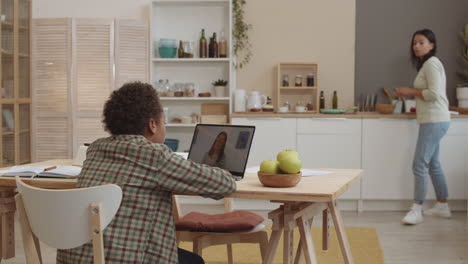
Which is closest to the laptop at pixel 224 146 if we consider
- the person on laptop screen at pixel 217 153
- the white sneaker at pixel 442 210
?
the person on laptop screen at pixel 217 153

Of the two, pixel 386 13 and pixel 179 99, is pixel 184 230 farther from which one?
pixel 386 13

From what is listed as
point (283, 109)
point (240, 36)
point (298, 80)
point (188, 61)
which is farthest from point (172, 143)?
point (298, 80)

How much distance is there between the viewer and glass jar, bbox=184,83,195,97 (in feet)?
19.2

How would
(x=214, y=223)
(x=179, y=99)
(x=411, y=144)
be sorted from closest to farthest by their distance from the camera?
1. (x=214, y=223)
2. (x=411, y=144)
3. (x=179, y=99)

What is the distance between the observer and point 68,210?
1933 mm

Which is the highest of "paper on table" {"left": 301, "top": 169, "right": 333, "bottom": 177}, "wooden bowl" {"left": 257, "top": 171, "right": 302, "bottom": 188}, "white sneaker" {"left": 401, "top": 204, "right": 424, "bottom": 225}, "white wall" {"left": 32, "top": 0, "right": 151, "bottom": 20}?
"white wall" {"left": 32, "top": 0, "right": 151, "bottom": 20}

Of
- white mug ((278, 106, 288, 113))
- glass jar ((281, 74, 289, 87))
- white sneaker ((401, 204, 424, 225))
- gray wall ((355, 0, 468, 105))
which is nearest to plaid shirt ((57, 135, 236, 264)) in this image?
white sneaker ((401, 204, 424, 225))

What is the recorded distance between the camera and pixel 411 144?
5.47 m

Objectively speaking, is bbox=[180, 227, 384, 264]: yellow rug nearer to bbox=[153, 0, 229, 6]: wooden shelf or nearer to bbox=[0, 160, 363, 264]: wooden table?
bbox=[0, 160, 363, 264]: wooden table

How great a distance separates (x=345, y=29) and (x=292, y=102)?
2.84ft

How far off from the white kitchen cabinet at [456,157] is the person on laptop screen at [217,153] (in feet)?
11.1

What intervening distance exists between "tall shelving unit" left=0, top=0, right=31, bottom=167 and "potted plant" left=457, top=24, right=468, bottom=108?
3.96 m

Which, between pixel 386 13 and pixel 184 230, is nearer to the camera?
pixel 184 230

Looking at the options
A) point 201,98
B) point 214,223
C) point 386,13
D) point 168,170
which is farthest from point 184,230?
point 386,13
